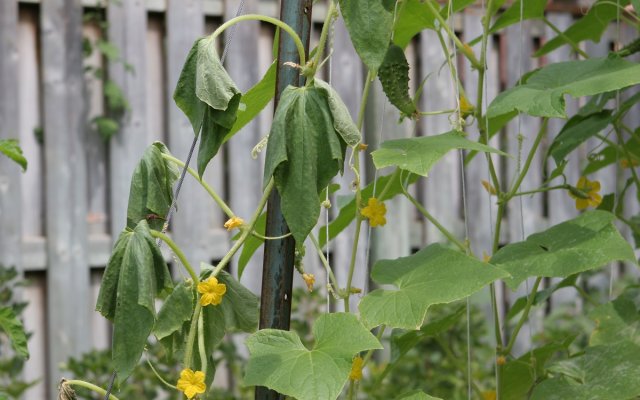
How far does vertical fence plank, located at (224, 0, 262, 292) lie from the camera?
12.4 ft

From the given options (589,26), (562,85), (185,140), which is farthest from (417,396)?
(185,140)

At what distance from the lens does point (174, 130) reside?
12.0 ft

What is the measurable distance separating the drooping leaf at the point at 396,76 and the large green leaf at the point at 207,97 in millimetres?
275

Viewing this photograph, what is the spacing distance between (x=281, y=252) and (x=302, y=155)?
14 centimetres

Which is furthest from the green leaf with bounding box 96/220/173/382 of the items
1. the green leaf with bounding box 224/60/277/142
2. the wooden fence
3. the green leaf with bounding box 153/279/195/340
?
the wooden fence

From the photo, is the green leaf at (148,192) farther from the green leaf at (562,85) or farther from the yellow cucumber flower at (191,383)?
the green leaf at (562,85)

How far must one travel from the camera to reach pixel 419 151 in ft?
3.65

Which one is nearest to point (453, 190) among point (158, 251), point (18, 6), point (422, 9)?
point (18, 6)

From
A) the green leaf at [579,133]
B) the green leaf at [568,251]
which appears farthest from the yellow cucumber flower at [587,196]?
the green leaf at [568,251]

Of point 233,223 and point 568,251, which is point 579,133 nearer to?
point 568,251

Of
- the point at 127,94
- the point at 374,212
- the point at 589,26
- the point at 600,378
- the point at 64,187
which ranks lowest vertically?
the point at 600,378

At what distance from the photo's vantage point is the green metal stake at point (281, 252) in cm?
104

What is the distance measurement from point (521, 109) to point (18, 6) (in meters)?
2.70

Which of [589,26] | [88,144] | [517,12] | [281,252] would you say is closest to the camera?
[281,252]
